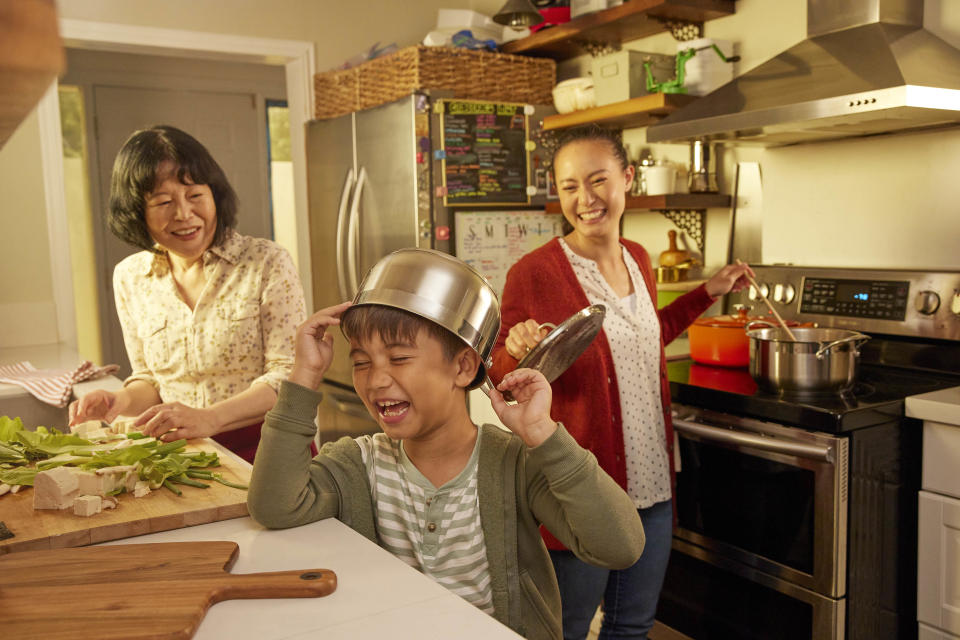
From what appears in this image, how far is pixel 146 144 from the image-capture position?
67.7 inches

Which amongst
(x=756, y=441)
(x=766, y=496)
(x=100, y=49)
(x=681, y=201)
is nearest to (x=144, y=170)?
(x=756, y=441)

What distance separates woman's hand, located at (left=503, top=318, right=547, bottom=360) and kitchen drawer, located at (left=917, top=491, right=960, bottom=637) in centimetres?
99

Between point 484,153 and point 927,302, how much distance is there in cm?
177

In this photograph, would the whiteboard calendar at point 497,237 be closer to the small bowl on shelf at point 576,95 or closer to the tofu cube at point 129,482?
the small bowl on shelf at point 576,95

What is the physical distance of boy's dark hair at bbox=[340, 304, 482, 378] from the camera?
117cm

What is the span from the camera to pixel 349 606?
2.94 feet

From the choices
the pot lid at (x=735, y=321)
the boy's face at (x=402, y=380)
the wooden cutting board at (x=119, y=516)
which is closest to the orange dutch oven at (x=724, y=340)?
the pot lid at (x=735, y=321)

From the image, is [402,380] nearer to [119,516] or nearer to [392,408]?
[392,408]

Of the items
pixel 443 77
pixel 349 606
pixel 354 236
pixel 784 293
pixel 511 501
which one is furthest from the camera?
pixel 354 236

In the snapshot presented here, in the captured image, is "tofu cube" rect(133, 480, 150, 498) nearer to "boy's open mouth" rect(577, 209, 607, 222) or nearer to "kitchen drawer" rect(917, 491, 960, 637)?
"boy's open mouth" rect(577, 209, 607, 222)

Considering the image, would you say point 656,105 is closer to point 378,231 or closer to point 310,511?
point 378,231

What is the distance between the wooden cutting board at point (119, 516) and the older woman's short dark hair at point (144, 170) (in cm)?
66

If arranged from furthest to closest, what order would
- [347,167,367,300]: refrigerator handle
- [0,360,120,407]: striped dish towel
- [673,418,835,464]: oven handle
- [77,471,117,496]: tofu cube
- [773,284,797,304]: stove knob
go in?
[347,167,367,300]: refrigerator handle, [773,284,797,304]: stove knob, [0,360,120,407]: striped dish towel, [673,418,835,464]: oven handle, [77,471,117,496]: tofu cube

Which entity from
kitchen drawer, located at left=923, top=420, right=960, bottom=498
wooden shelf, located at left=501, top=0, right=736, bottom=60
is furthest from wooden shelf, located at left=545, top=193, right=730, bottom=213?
kitchen drawer, located at left=923, top=420, right=960, bottom=498
